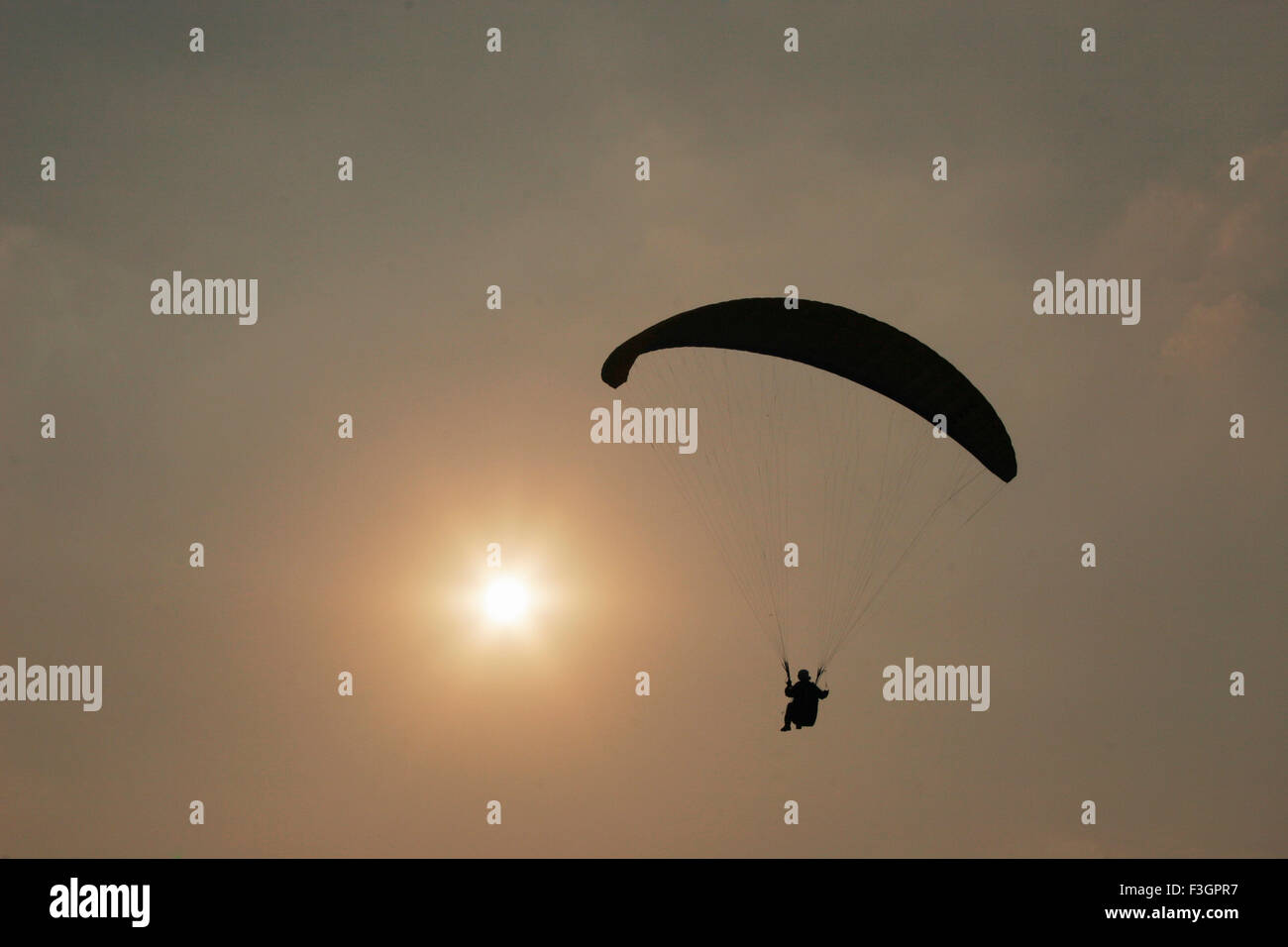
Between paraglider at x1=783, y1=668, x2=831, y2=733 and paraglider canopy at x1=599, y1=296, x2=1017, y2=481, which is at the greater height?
paraglider canopy at x1=599, y1=296, x2=1017, y2=481

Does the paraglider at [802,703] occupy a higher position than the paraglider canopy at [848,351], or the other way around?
the paraglider canopy at [848,351]

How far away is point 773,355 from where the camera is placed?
2692cm

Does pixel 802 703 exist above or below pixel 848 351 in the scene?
below
